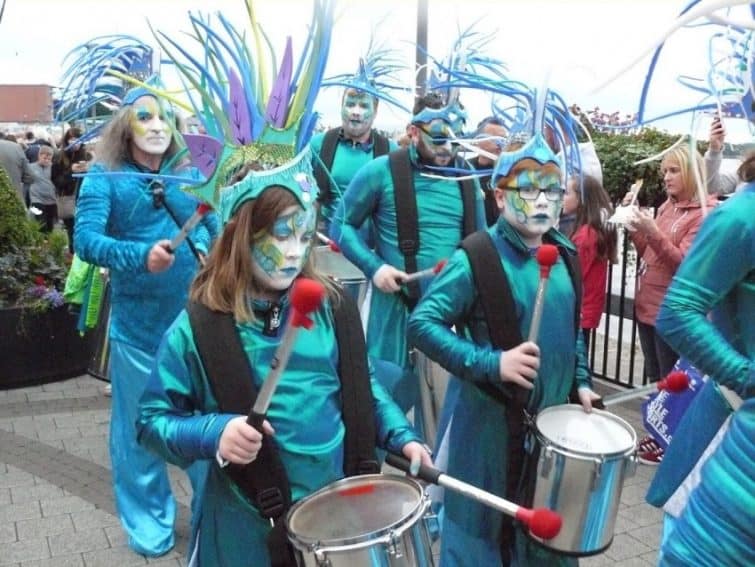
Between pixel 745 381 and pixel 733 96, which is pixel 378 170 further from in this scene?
pixel 745 381

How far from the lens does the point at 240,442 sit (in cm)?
185

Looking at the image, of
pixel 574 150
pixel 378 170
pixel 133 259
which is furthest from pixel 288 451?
pixel 378 170

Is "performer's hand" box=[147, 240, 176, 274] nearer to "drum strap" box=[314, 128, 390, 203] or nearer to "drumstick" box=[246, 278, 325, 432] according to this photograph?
"drumstick" box=[246, 278, 325, 432]

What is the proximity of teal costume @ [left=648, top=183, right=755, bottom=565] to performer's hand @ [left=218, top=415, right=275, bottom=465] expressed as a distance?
36.0 inches

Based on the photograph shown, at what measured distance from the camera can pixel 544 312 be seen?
2.69 metres

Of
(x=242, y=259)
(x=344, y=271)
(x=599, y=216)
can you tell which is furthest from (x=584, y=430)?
(x=599, y=216)

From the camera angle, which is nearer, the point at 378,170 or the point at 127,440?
the point at 127,440

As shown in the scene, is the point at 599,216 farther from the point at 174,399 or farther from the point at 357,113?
the point at 174,399

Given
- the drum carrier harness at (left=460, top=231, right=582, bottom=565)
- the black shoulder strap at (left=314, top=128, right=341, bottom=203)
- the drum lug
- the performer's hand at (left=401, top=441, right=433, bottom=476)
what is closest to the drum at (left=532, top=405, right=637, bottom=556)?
the drum lug

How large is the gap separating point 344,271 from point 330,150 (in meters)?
1.19

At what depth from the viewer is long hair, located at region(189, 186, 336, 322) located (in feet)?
7.06

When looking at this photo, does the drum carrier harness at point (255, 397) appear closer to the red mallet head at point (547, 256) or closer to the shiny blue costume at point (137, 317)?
the red mallet head at point (547, 256)

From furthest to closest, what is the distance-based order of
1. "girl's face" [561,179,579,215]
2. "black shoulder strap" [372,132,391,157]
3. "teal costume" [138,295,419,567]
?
"black shoulder strap" [372,132,391,157] → "girl's face" [561,179,579,215] → "teal costume" [138,295,419,567]

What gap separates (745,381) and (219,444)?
1160 millimetres
